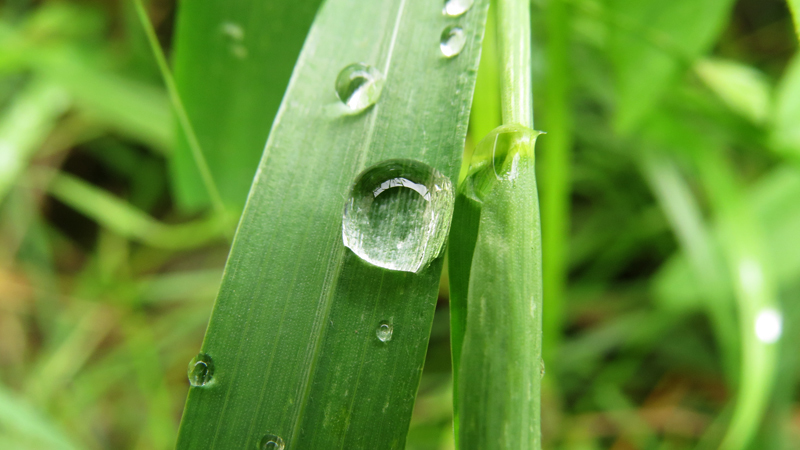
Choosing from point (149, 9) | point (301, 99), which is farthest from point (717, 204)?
point (149, 9)

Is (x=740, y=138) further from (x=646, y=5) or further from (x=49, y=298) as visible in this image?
(x=49, y=298)

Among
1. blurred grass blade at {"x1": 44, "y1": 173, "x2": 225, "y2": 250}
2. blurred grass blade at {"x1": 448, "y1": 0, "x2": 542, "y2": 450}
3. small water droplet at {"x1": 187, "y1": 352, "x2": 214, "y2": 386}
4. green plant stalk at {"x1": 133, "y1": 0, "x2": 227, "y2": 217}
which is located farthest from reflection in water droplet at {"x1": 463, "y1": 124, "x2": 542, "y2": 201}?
blurred grass blade at {"x1": 44, "y1": 173, "x2": 225, "y2": 250}

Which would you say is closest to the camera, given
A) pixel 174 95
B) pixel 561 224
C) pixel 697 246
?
pixel 174 95

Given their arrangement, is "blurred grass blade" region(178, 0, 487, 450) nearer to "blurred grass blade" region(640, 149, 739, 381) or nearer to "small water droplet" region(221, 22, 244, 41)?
"small water droplet" region(221, 22, 244, 41)

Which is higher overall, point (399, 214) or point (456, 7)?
point (456, 7)

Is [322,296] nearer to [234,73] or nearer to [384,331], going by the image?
[384,331]

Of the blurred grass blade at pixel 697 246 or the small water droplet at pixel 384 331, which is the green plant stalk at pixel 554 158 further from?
the small water droplet at pixel 384 331

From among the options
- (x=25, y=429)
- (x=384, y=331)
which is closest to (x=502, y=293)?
(x=384, y=331)
